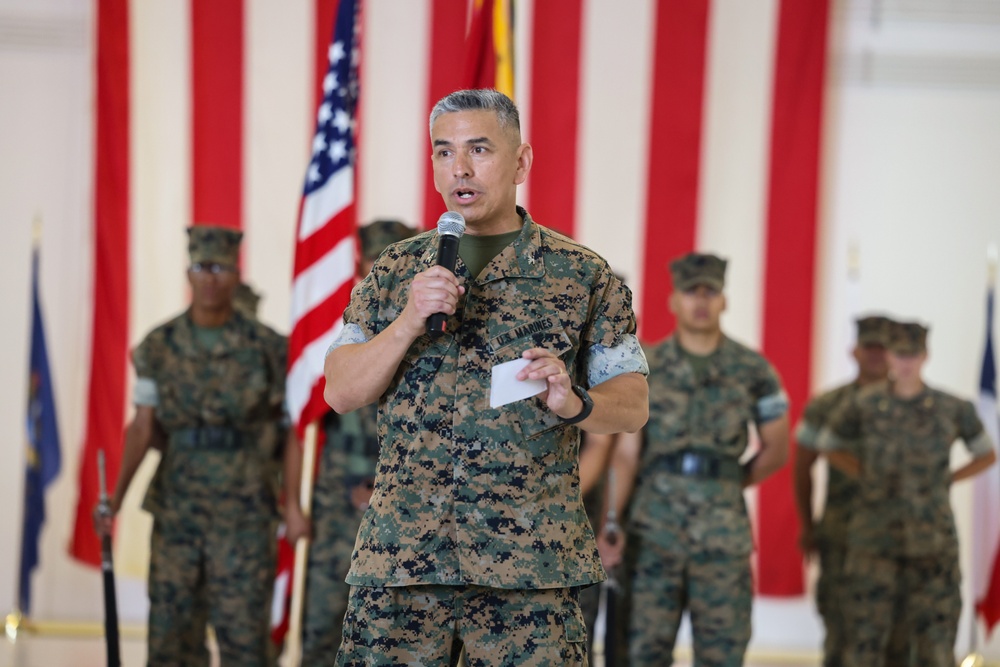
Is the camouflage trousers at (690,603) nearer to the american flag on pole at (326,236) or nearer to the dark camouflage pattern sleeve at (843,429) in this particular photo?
the dark camouflage pattern sleeve at (843,429)

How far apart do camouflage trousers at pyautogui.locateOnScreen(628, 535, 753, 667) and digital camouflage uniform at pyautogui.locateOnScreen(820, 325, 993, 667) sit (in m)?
0.90

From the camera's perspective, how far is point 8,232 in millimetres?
5527

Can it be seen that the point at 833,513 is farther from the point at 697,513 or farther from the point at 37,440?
the point at 37,440

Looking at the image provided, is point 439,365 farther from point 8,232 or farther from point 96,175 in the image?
point 8,232

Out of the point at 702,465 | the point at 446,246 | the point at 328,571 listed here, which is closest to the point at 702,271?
the point at 702,465

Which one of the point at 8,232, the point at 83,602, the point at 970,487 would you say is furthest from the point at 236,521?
the point at 970,487

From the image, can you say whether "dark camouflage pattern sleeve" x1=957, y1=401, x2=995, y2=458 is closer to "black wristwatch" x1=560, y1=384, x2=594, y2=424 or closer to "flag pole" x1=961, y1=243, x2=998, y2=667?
"flag pole" x1=961, y1=243, x2=998, y2=667

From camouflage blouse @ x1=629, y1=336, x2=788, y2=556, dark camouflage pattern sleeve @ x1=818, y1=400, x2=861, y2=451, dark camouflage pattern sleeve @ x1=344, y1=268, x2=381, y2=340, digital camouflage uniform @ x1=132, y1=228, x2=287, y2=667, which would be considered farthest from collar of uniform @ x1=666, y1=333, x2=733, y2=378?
dark camouflage pattern sleeve @ x1=344, y1=268, x2=381, y2=340

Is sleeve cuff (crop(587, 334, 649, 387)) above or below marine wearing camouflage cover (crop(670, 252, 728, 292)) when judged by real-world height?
below

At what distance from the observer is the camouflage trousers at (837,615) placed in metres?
4.50

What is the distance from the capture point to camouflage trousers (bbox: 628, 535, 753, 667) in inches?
146

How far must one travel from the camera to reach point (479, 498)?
1.83m

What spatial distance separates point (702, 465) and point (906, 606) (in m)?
1.26

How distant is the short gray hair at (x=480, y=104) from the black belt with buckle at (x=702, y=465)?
7.15ft
